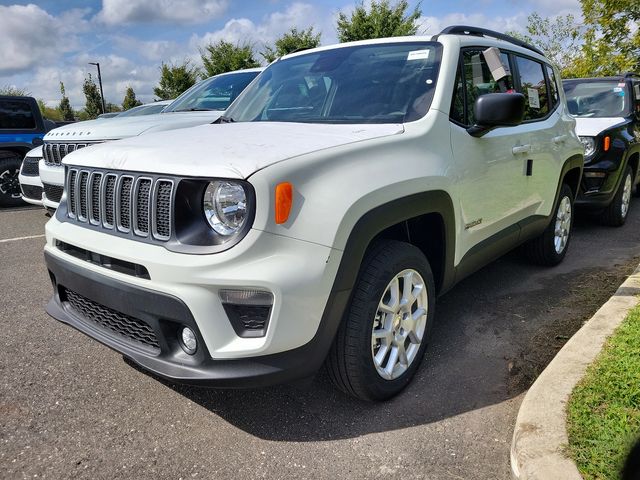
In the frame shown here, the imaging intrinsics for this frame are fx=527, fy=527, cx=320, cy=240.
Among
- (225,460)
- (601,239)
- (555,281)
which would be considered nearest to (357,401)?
(225,460)

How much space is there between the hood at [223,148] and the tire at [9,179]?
6808 millimetres

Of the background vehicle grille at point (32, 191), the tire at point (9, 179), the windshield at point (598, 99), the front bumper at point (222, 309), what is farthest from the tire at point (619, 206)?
the tire at point (9, 179)

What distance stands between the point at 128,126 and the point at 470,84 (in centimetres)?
380

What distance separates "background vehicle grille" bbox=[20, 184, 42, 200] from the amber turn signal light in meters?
5.94

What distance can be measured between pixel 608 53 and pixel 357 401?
17.5m

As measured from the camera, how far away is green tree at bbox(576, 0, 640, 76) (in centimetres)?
1542

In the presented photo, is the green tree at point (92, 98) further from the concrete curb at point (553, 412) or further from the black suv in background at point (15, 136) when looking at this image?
the concrete curb at point (553, 412)

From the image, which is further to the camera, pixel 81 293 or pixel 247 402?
pixel 247 402

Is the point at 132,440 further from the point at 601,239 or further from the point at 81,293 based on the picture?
the point at 601,239

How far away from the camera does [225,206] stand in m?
2.09

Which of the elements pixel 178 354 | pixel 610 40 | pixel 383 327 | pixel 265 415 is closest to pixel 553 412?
pixel 383 327

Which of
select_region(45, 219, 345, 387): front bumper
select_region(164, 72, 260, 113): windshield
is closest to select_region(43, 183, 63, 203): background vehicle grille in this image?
select_region(164, 72, 260, 113): windshield

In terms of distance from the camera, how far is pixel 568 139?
15.1ft

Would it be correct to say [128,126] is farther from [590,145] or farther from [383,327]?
[590,145]
